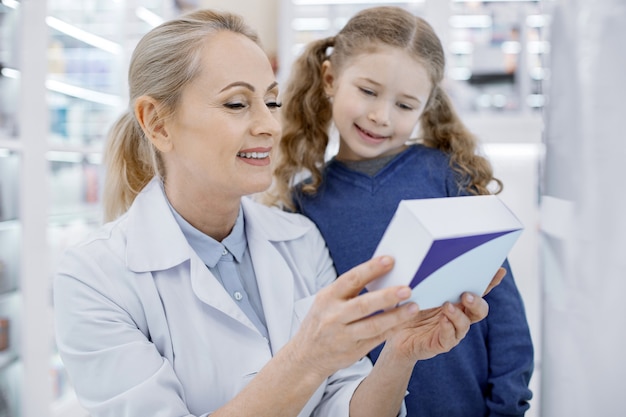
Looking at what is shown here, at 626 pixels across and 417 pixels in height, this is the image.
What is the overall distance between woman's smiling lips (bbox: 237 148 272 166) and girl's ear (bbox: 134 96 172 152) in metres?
0.19

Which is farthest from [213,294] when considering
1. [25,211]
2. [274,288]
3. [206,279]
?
[25,211]

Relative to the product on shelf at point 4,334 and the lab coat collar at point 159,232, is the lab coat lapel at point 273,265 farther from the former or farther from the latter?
the product on shelf at point 4,334

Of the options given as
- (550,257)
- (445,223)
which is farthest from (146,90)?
(550,257)

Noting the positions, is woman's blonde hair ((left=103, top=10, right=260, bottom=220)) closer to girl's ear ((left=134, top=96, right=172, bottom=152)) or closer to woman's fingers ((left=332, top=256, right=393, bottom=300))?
girl's ear ((left=134, top=96, right=172, bottom=152))

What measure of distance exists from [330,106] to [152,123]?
0.58 m

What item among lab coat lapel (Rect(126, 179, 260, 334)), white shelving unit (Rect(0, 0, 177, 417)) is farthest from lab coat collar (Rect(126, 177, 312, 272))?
white shelving unit (Rect(0, 0, 177, 417))

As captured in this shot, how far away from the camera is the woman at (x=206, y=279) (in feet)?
3.72

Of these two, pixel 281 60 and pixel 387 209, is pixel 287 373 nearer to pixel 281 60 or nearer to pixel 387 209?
pixel 387 209

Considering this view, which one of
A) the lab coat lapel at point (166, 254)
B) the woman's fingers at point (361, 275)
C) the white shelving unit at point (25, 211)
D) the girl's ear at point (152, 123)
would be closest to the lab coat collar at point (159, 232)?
the lab coat lapel at point (166, 254)

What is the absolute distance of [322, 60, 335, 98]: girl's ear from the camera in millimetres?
1669

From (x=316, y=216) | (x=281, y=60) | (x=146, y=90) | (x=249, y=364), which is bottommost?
(x=249, y=364)

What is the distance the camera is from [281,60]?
514 centimetres

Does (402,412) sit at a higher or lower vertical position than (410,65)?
lower

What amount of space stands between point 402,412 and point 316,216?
53 cm
